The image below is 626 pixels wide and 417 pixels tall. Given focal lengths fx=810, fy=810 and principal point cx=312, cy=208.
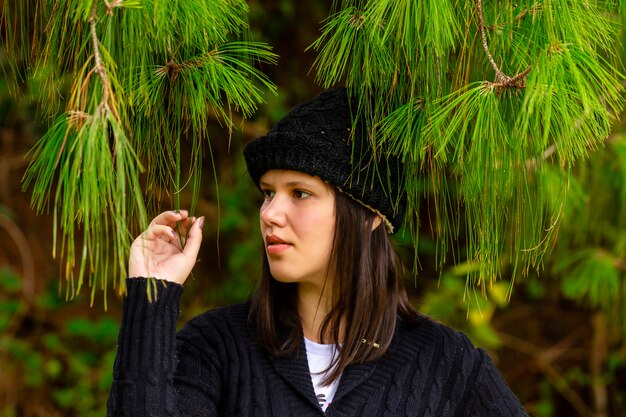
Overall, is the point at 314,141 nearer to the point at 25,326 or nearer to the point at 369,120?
the point at 369,120

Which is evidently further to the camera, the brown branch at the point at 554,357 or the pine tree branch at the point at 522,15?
the brown branch at the point at 554,357

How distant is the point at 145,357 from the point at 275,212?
0.30 m

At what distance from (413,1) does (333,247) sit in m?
0.46

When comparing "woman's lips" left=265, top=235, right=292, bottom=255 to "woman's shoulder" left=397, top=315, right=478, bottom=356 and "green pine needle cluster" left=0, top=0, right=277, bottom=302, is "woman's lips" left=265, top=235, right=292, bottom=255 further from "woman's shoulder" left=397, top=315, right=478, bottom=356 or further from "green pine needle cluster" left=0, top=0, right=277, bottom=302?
"woman's shoulder" left=397, top=315, right=478, bottom=356

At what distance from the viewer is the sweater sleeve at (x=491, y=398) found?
136 centimetres

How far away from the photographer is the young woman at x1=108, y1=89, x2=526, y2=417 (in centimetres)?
127

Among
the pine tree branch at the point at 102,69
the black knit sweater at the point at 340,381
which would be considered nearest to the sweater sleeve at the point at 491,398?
the black knit sweater at the point at 340,381

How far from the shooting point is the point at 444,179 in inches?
45.7

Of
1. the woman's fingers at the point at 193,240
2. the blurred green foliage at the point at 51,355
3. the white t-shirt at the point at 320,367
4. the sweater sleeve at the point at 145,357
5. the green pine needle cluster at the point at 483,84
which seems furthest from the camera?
the blurred green foliage at the point at 51,355

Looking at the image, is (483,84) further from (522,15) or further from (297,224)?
(297,224)

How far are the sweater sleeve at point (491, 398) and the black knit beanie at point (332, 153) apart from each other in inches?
13.1

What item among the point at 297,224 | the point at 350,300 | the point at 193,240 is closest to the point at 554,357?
the point at 350,300

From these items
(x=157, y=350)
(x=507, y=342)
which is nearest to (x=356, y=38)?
(x=157, y=350)

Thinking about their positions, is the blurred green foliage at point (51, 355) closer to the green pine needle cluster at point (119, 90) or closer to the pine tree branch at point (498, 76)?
the green pine needle cluster at point (119, 90)
